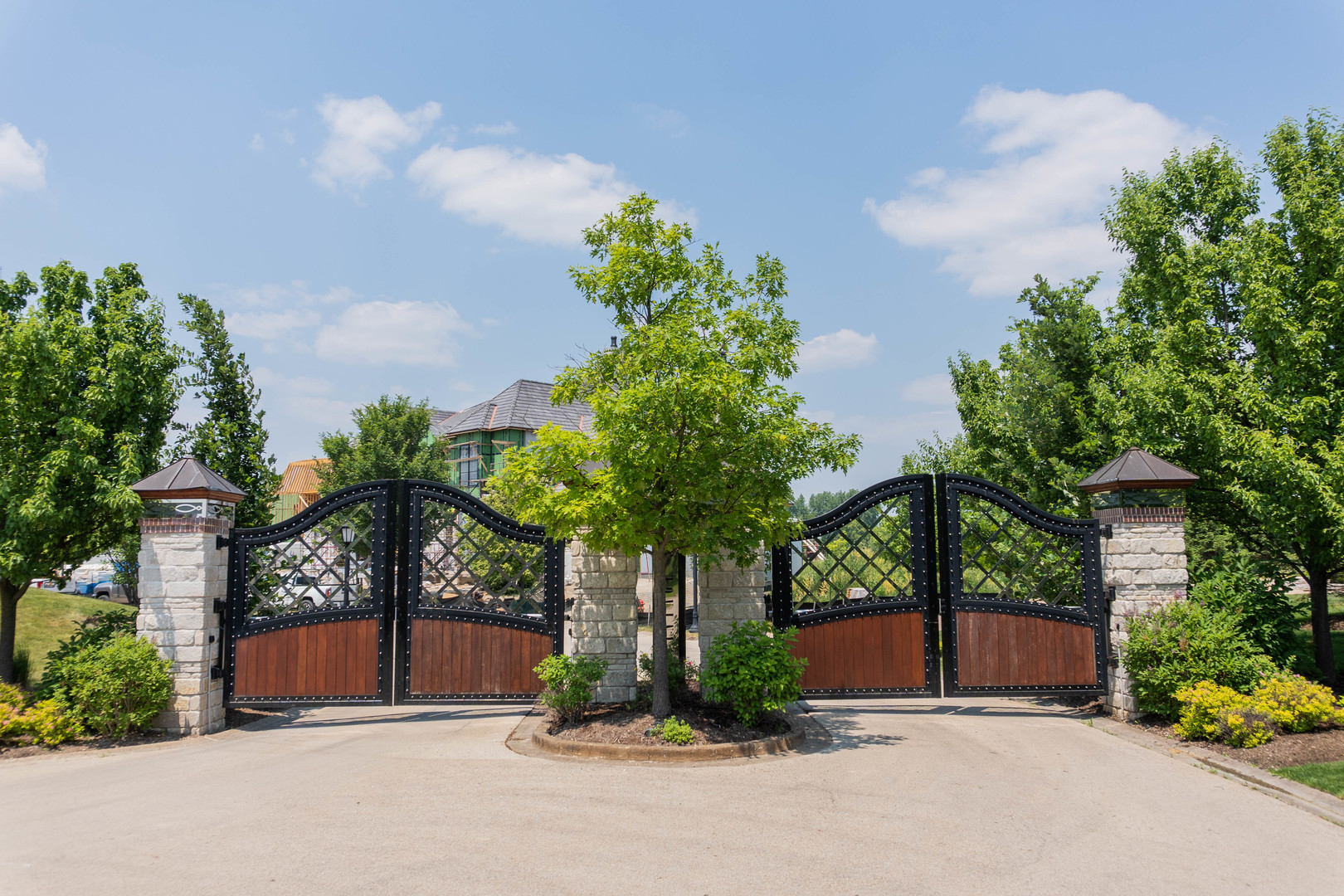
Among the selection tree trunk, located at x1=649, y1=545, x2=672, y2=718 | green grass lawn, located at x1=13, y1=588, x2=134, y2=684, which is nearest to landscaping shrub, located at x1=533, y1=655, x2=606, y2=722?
tree trunk, located at x1=649, y1=545, x2=672, y2=718

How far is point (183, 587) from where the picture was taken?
340 inches

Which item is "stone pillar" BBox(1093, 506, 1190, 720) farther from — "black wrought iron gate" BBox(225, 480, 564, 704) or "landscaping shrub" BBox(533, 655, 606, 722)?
"black wrought iron gate" BBox(225, 480, 564, 704)

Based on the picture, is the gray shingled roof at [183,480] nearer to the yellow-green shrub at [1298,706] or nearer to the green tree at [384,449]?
the yellow-green shrub at [1298,706]

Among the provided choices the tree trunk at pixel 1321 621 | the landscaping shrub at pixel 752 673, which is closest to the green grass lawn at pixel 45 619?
the landscaping shrub at pixel 752 673

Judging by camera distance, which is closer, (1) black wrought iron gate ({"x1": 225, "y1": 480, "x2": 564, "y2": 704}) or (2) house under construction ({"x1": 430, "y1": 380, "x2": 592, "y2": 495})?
(1) black wrought iron gate ({"x1": 225, "y1": 480, "x2": 564, "y2": 704})

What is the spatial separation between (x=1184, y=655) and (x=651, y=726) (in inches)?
216

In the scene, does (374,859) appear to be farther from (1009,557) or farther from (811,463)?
(1009,557)

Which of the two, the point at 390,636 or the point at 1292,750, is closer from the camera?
the point at 1292,750

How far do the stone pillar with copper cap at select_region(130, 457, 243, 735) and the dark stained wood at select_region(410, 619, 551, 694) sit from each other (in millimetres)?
2119

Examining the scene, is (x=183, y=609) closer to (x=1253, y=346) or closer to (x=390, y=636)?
(x=390, y=636)

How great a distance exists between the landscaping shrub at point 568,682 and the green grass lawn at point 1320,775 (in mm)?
5943

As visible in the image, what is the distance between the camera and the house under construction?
40125 mm

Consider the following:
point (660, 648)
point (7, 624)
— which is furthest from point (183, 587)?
point (660, 648)

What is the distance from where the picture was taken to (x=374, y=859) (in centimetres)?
479
